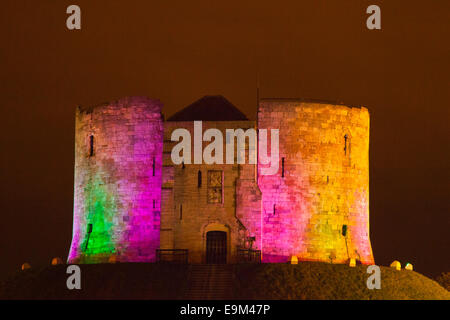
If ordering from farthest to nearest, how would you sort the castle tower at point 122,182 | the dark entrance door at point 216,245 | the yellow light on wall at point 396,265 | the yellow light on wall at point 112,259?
the castle tower at point 122,182, the yellow light on wall at point 396,265, the yellow light on wall at point 112,259, the dark entrance door at point 216,245

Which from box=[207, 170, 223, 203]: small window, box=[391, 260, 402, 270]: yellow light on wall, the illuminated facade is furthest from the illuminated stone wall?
box=[391, 260, 402, 270]: yellow light on wall

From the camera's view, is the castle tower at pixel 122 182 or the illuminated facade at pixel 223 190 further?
the castle tower at pixel 122 182

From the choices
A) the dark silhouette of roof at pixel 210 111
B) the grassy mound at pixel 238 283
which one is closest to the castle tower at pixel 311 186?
the dark silhouette of roof at pixel 210 111

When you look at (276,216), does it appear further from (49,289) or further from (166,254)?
(49,289)

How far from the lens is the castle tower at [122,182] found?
65375 mm

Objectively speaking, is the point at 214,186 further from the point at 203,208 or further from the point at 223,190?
the point at 203,208

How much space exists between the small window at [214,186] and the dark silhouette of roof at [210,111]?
3.17 metres

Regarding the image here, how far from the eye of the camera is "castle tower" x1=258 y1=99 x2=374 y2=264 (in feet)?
213

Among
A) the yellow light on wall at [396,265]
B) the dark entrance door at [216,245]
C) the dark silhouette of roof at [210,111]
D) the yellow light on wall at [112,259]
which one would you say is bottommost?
the yellow light on wall at [396,265]

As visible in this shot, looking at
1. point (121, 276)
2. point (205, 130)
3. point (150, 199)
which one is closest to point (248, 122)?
point (205, 130)

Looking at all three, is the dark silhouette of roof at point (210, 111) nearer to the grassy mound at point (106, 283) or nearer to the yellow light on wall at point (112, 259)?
the yellow light on wall at point (112, 259)

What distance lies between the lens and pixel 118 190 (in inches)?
2606

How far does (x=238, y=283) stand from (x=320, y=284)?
3618 millimetres

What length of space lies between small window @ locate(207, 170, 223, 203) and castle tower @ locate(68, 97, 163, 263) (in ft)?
9.19
